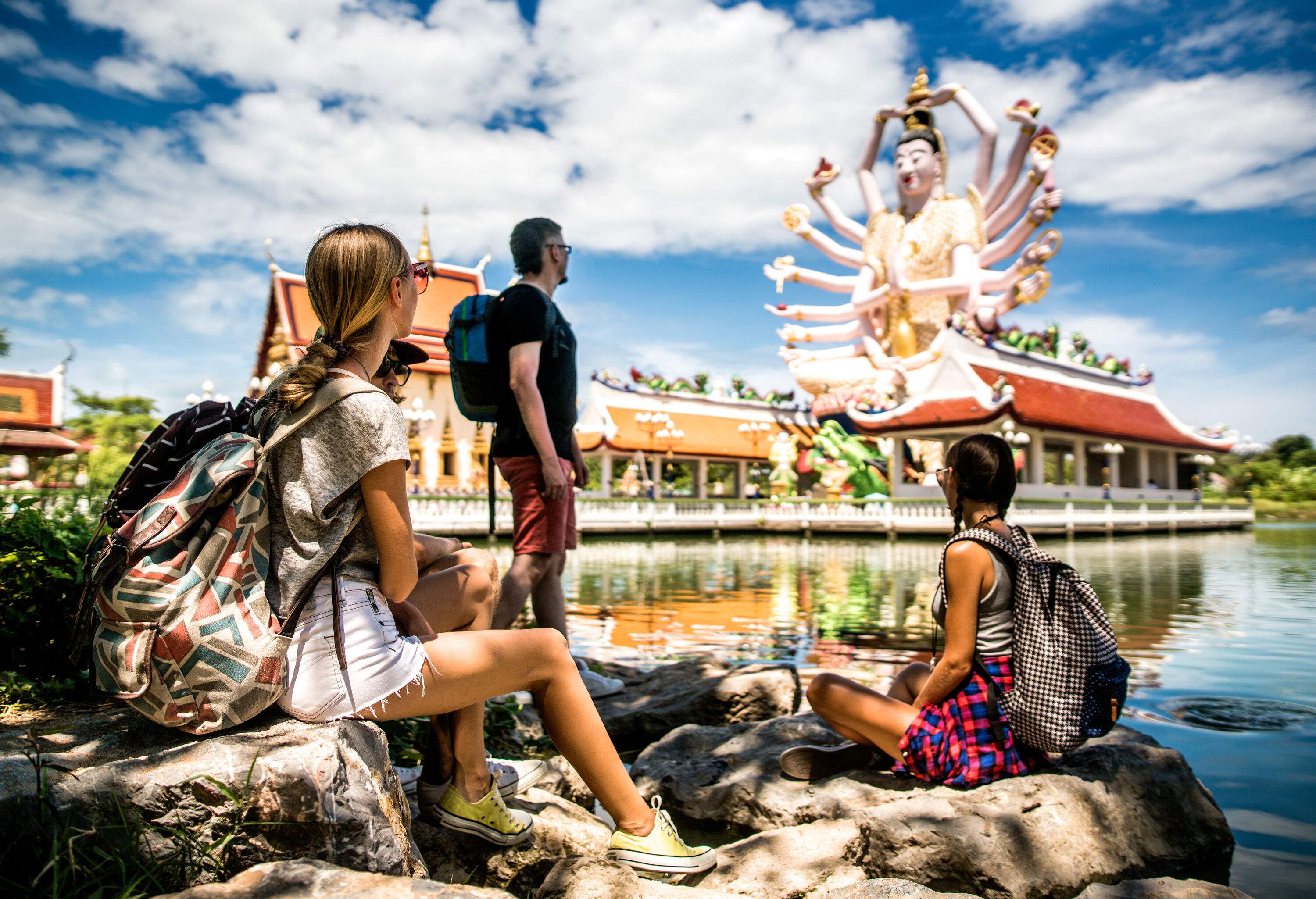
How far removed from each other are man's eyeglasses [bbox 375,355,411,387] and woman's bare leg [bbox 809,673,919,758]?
58.1 inches

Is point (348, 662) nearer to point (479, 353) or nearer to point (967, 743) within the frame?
point (967, 743)

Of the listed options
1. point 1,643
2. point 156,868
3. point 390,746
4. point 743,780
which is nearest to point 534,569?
point 390,746

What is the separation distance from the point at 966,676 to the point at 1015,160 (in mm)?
26753

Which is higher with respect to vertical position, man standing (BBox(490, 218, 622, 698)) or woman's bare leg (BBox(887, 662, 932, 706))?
man standing (BBox(490, 218, 622, 698))

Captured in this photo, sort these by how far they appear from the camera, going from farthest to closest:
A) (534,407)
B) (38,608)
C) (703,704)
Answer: (703,704) < (534,407) < (38,608)

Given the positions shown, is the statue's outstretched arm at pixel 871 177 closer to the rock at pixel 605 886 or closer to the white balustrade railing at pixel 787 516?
the white balustrade railing at pixel 787 516

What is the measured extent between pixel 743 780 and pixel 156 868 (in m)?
1.77

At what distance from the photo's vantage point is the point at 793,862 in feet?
7.37

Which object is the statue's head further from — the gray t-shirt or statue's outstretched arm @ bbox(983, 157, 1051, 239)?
the gray t-shirt

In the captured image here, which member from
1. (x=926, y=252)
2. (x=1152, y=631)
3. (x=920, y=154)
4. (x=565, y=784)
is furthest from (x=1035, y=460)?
(x=565, y=784)

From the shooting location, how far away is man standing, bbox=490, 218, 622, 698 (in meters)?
3.31

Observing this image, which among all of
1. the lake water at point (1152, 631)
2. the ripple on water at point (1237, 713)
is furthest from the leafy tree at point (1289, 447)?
the ripple on water at point (1237, 713)

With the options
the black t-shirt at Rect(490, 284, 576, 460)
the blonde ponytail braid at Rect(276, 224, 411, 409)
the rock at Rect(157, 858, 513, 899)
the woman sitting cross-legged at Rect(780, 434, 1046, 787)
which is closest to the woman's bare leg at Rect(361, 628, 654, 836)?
the rock at Rect(157, 858, 513, 899)

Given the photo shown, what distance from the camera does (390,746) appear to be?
2.88 metres
